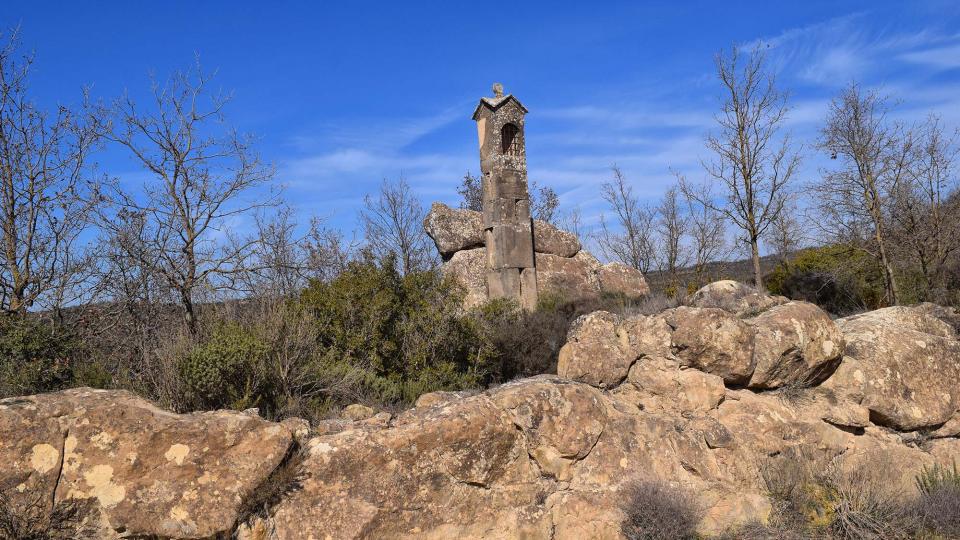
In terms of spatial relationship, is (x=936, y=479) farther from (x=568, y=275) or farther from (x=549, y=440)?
(x=568, y=275)

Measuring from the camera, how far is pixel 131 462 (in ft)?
14.4

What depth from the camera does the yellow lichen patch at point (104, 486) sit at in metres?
4.28

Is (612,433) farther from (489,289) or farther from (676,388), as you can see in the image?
(489,289)

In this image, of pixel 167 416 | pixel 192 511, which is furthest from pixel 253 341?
pixel 192 511

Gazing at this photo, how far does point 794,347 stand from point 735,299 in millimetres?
1321

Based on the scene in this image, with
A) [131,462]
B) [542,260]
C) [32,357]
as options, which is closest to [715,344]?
[131,462]

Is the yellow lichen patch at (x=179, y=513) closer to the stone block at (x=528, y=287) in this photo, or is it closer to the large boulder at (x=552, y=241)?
the stone block at (x=528, y=287)

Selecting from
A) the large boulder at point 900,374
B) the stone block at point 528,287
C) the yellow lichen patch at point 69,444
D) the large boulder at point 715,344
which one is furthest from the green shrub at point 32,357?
the stone block at point 528,287

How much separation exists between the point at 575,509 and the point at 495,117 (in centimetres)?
1260

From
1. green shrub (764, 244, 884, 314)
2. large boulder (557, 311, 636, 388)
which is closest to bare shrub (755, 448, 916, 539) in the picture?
large boulder (557, 311, 636, 388)

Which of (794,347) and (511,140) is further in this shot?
(511,140)

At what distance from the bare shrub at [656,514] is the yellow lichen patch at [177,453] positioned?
10.8 feet

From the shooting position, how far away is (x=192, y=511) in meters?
4.37

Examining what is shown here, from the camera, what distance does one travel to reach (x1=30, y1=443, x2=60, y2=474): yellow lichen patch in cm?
419
